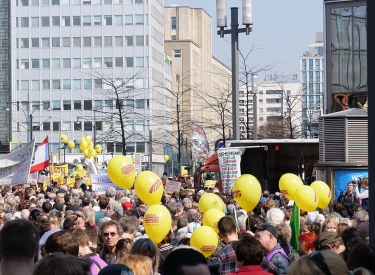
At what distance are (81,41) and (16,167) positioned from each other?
78302 mm

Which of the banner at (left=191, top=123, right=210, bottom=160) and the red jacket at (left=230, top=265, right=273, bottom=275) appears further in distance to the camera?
the banner at (left=191, top=123, right=210, bottom=160)

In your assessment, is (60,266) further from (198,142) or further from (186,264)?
(198,142)

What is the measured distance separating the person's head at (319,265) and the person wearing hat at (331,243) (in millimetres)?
3427

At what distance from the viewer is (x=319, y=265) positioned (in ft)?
15.8

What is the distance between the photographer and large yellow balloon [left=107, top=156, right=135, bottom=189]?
45.3 ft

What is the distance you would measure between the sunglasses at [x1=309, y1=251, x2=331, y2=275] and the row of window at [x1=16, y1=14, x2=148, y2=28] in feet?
307

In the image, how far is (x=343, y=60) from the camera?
105 ft

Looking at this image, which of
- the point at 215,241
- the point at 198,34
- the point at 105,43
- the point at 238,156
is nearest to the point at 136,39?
the point at 105,43

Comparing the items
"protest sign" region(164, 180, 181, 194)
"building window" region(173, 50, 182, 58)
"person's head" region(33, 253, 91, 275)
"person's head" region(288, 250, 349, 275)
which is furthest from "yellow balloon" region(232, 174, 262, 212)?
"building window" region(173, 50, 182, 58)

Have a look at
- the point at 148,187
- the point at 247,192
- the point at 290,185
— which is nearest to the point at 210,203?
the point at 247,192

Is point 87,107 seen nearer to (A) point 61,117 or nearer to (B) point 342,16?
(A) point 61,117

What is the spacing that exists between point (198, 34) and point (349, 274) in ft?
482

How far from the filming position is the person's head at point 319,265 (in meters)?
4.77

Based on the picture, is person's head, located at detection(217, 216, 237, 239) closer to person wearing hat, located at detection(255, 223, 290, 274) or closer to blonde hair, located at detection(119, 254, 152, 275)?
person wearing hat, located at detection(255, 223, 290, 274)
